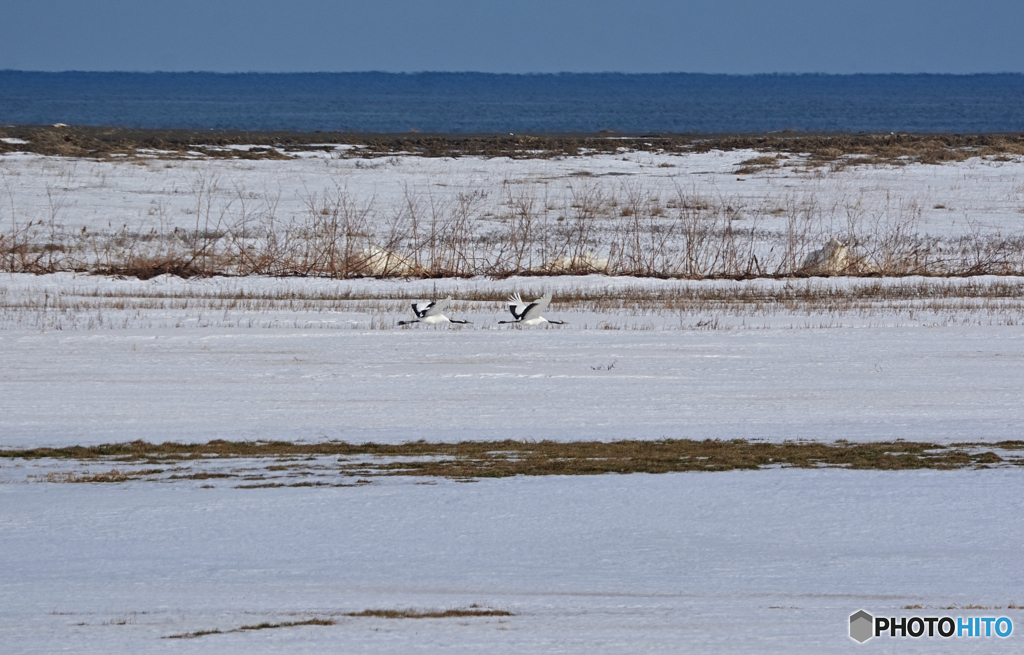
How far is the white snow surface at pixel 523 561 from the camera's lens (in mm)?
4898

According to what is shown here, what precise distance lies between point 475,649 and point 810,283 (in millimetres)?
16638

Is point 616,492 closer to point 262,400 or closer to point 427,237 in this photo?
point 262,400

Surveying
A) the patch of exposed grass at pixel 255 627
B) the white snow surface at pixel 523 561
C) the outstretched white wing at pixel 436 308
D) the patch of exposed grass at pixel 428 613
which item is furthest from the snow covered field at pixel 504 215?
the patch of exposed grass at pixel 255 627

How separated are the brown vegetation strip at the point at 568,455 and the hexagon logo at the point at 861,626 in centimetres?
314

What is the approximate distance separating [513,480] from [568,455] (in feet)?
3.60

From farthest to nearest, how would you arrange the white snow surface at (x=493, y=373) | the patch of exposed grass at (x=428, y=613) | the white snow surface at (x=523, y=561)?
the white snow surface at (x=493, y=373) → the patch of exposed grass at (x=428, y=613) → the white snow surface at (x=523, y=561)

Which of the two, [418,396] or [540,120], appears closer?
[418,396]

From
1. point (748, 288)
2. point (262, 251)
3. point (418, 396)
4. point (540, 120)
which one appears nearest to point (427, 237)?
point (262, 251)

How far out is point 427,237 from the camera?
24.9 metres

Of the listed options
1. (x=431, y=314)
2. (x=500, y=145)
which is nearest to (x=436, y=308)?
→ (x=431, y=314)

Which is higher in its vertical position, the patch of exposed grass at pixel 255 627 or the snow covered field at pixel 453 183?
the snow covered field at pixel 453 183

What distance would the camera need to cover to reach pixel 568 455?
8812 mm

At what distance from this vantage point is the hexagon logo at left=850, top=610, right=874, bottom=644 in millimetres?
4781

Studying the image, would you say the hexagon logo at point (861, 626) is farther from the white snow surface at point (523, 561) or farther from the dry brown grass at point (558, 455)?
the dry brown grass at point (558, 455)
